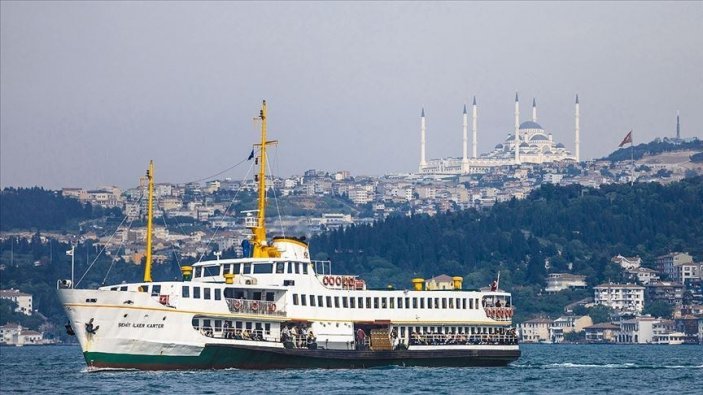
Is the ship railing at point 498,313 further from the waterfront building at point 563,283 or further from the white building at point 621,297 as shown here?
the waterfront building at point 563,283

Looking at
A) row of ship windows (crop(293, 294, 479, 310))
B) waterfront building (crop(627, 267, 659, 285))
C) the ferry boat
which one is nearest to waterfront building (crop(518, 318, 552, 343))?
waterfront building (crop(627, 267, 659, 285))

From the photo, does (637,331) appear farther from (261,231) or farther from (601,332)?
(261,231)

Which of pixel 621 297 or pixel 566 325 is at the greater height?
pixel 621 297

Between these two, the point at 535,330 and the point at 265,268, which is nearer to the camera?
the point at 265,268

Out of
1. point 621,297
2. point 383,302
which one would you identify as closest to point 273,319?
point 383,302

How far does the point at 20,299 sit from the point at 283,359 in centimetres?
12606

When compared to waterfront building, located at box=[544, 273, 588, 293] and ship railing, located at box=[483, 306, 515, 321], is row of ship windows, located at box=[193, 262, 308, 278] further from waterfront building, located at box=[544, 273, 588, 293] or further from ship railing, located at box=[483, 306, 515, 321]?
waterfront building, located at box=[544, 273, 588, 293]

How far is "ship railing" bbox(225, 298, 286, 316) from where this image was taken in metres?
67.2

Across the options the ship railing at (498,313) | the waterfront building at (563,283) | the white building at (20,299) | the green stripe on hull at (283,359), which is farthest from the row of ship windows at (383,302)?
the waterfront building at (563,283)

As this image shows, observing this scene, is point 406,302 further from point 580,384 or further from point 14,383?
point 14,383

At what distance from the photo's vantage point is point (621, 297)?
7313 inches

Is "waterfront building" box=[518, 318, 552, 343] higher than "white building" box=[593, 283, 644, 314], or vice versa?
"white building" box=[593, 283, 644, 314]

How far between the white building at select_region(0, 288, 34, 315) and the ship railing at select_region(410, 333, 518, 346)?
384 ft

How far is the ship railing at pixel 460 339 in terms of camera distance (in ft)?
238
